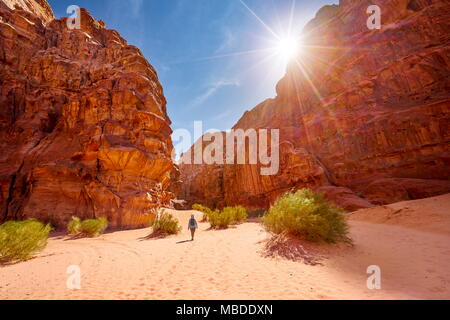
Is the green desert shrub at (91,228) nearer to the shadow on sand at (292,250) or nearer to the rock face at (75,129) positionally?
the rock face at (75,129)

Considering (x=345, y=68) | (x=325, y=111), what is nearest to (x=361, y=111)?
(x=325, y=111)

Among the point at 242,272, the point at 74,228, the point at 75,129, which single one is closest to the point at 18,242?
the point at 74,228

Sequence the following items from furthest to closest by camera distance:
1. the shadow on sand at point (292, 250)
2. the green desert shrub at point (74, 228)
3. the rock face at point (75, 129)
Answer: the rock face at point (75, 129) → the green desert shrub at point (74, 228) → the shadow on sand at point (292, 250)

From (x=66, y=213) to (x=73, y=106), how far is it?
10.4 metres

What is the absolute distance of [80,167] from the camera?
15195 millimetres

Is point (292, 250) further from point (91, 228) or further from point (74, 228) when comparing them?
point (74, 228)

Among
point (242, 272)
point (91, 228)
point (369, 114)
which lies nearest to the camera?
point (242, 272)

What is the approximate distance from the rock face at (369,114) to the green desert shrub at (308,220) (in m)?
11.7

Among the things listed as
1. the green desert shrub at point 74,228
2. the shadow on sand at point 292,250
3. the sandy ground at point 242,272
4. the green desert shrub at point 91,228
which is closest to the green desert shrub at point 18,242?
the sandy ground at point 242,272

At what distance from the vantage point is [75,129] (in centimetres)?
1764

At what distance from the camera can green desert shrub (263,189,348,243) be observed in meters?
6.48

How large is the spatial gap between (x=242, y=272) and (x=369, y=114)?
24.4 m

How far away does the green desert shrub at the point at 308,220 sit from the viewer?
21.3ft
